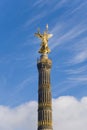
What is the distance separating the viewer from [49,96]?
3388 inches

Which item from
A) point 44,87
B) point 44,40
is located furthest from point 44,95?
point 44,40

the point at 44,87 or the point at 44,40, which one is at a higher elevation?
the point at 44,40

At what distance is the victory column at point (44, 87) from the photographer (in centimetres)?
8344

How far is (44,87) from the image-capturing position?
86.4 meters

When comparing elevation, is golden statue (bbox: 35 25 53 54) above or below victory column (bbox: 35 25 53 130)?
above

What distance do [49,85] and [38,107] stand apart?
5028 mm

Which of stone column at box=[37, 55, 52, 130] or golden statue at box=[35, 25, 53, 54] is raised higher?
golden statue at box=[35, 25, 53, 54]

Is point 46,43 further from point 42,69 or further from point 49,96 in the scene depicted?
point 49,96

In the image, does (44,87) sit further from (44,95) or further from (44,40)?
(44,40)

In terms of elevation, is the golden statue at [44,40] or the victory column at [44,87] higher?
the golden statue at [44,40]

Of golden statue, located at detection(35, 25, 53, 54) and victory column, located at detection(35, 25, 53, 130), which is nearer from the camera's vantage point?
victory column, located at detection(35, 25, 53, 130)

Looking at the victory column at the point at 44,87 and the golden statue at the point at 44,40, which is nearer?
the victory column at the point at 44,87

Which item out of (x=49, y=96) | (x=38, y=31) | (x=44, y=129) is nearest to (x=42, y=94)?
(x=49, y=96)

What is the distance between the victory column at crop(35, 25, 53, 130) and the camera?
83.4 m
